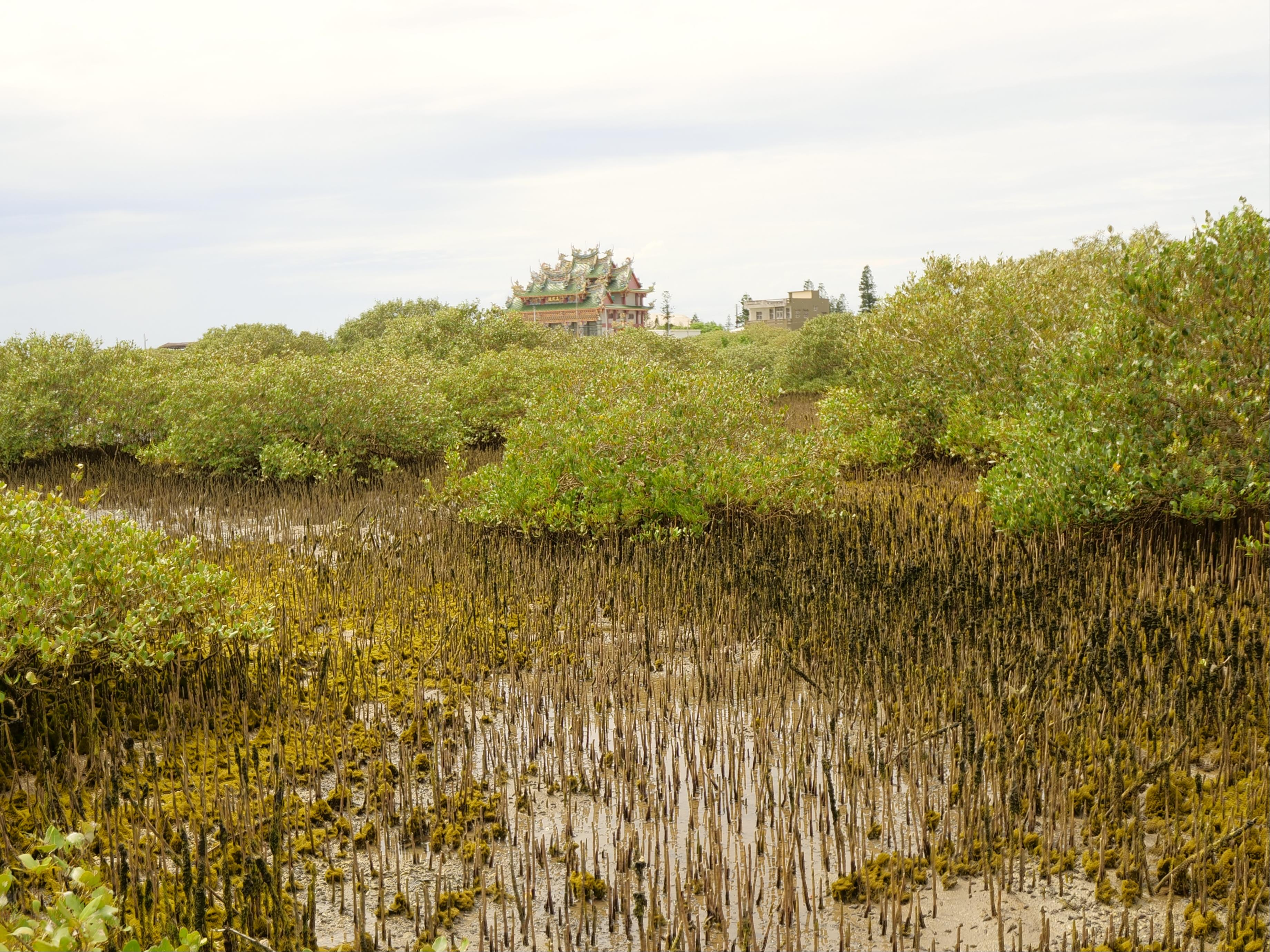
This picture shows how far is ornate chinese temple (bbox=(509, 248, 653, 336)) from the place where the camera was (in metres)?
48.2

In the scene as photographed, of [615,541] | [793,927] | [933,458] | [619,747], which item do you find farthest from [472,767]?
[933,458]

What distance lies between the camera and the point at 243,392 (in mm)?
12656

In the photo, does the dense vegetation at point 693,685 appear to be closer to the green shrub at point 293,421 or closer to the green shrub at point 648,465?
the green shrub at point 648,465

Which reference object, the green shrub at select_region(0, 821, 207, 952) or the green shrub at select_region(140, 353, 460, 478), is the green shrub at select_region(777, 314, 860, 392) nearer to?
the green shrub at select_region(140, 353, 460, 478)

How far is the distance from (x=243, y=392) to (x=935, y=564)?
9.36 meters

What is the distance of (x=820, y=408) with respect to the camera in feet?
48.2

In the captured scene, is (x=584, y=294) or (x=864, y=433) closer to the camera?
(x=864, y=433)

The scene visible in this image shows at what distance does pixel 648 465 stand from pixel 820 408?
270 inches

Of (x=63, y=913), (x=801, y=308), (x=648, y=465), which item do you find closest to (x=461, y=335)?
(x=648, y=465)

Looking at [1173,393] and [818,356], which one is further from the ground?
[818,356]

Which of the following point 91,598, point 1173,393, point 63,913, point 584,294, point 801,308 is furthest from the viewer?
point 801,308

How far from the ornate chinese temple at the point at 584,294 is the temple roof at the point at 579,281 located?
18 millimetres

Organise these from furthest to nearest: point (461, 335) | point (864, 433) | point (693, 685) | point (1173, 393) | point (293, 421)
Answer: point (461, 335), point (864, 433), point (293, 421), point (1173, 393), point (693, 685)

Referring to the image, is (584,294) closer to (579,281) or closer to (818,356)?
(579,281)
